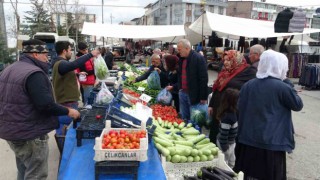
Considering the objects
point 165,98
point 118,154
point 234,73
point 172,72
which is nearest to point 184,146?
point 118,154

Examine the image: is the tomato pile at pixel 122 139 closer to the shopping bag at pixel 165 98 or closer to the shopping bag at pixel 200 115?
the shopping bag at pixel 200 115

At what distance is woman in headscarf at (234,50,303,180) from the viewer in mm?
2711

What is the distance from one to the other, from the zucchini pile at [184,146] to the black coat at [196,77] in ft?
3.47

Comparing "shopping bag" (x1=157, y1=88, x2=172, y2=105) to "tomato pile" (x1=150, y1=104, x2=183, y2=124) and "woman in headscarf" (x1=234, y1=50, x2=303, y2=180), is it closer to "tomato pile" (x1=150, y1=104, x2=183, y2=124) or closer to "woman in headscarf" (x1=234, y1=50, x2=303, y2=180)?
"tomato pile" (x1=150, y1=104, x2=183, y2=124)

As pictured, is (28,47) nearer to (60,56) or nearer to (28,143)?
(28,143)

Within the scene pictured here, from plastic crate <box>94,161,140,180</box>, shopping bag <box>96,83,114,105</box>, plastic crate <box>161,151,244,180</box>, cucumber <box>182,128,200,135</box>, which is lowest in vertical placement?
plastic crate <box>161,151,244,180</box>

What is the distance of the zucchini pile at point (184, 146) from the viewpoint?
300 centimetres

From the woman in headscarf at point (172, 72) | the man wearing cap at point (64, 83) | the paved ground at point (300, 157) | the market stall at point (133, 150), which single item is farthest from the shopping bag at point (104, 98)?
the woman in headscarf at point (172, 72)

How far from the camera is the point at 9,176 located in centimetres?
424

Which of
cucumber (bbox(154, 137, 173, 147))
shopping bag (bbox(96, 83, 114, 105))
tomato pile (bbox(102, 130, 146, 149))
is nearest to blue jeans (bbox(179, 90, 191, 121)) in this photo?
shopping bag (bbox(96, 83, 114, 105))

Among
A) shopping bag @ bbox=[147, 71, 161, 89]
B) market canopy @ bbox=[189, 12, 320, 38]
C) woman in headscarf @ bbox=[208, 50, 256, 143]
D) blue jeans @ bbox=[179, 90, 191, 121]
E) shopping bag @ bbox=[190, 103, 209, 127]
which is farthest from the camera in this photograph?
market canopy @ bbox=[189, 12, 320, 38]

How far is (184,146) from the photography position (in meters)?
3.21

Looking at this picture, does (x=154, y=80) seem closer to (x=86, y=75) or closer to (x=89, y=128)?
(x=86, y=75)

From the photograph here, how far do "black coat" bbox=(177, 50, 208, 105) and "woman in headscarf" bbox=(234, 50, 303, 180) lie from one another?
173 centimetres
